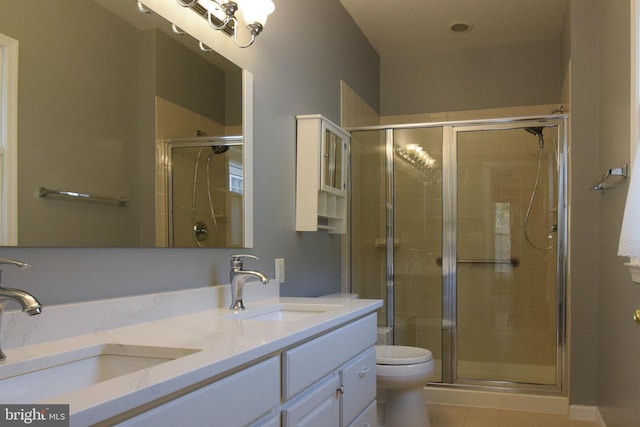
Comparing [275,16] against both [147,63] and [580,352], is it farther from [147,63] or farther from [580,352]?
[580,352]

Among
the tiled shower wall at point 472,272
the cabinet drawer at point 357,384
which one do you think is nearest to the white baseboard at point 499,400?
the tiled shower wall at point 472,272

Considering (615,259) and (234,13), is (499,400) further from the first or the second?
(234,13)

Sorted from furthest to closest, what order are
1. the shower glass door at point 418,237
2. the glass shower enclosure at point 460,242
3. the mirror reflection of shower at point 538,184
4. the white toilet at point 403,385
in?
the shower glass door at point 418,237, the glass shower enclosure at point 460,242, the mirror reflection of shower at point 538,184, the white toilet at point 403,385

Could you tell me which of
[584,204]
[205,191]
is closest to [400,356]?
[584,204]

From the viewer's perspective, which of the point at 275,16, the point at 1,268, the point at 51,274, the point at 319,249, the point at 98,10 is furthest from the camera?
the point at 319,249

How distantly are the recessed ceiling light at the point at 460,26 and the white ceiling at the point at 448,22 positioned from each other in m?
0.04

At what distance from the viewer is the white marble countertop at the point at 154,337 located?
893mm

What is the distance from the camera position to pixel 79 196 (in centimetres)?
147

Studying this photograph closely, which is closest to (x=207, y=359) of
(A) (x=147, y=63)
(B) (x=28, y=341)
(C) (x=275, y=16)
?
(B) (x=28, y=341)

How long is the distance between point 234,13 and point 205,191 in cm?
71

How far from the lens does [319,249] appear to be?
3.24m

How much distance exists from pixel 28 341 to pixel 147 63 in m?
0.91

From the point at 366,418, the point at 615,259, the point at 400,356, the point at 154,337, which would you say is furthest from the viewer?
the point at 400,356

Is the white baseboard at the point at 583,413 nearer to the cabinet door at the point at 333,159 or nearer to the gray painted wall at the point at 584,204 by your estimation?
the gray painted wall at the point at 584,204
